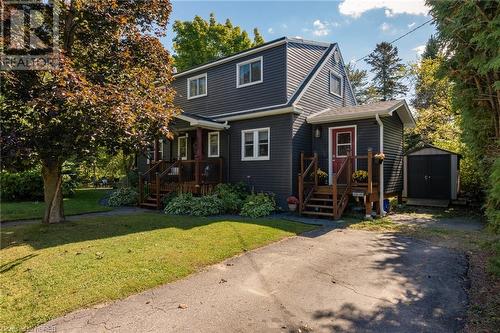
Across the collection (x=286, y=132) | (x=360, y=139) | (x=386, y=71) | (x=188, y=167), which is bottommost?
(x=188, y=167)

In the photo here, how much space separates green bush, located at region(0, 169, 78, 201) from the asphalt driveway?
1332 cm

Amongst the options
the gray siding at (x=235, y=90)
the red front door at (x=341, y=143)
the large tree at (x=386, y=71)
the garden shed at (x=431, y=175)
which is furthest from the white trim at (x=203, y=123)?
the large tree at (x=386, y=71)

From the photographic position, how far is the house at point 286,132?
37.0 ft

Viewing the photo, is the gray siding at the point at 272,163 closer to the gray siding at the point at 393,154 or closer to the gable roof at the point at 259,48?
the gable roof at the point at 259,48

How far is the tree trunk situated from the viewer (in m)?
8.32

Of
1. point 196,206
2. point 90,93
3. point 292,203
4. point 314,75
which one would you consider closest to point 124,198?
point 196,206

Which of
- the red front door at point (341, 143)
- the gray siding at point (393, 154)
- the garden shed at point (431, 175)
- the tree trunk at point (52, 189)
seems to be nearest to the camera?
the tree trunk at point (52, 189)

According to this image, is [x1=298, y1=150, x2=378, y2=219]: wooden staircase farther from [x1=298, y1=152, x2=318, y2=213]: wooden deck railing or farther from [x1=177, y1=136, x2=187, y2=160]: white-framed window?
[x1=177, y1=136, x2=187, y2=160]: white-framed window

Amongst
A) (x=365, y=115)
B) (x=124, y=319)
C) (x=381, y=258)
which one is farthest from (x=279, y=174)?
(x=124, y=319)

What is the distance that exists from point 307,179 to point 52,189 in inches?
332

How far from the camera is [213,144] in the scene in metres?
14.4

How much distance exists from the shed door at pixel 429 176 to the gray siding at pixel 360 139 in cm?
330

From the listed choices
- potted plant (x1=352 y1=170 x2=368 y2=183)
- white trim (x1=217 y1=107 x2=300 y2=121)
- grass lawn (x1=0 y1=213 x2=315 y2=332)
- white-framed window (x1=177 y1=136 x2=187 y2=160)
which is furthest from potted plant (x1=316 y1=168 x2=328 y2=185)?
white-framed window (x1=177 y1=136 x2=187 y2=160)

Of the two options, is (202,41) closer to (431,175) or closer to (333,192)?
(431,175)
